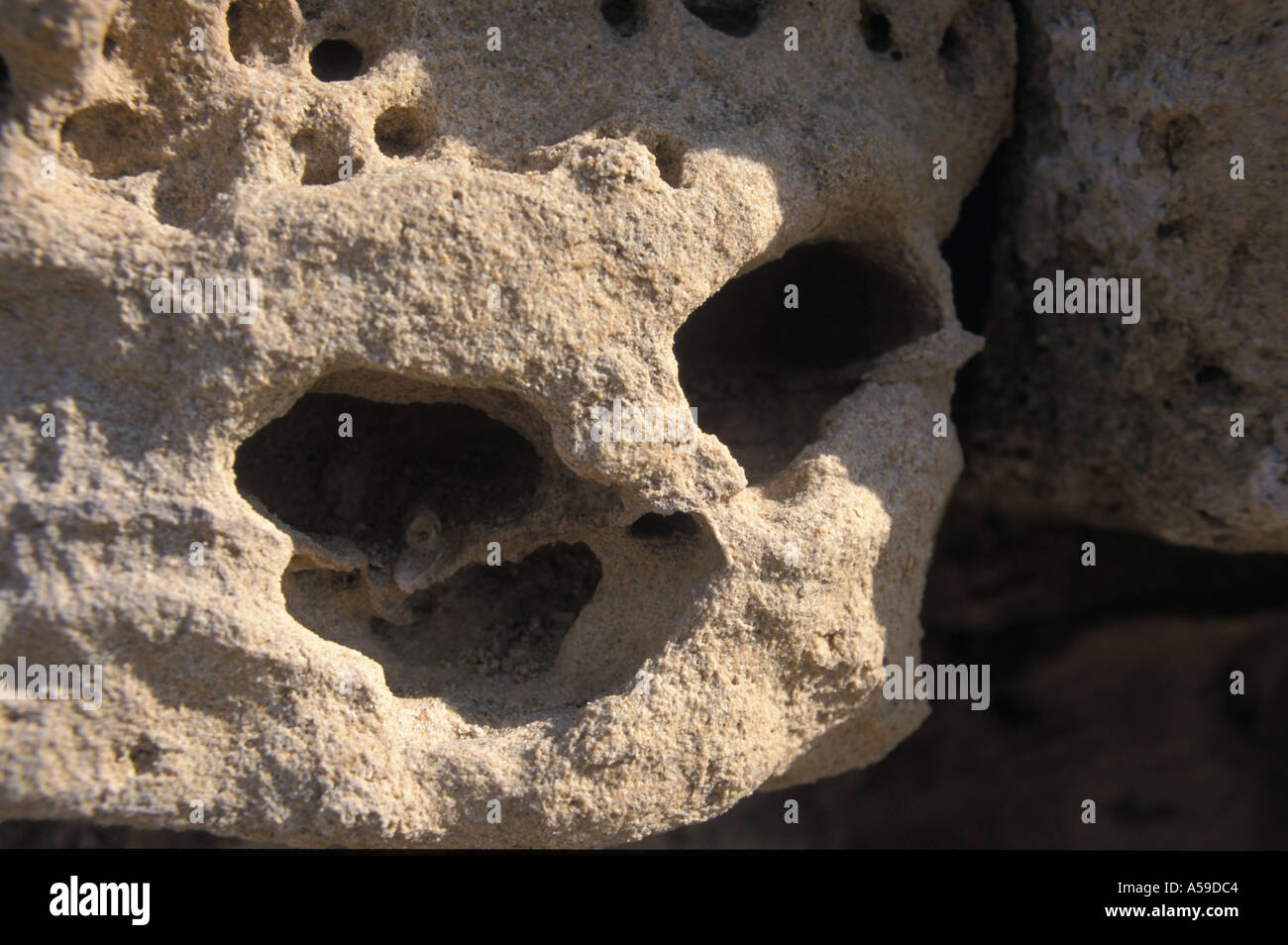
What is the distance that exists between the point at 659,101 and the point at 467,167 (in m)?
0.31

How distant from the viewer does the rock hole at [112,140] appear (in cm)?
137

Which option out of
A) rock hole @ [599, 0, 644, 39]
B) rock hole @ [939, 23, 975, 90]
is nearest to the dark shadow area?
rock hole @ [939, 23, 975, 90]

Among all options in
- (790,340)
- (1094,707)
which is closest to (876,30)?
(790,340)

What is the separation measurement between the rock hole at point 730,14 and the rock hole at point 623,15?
110 mm

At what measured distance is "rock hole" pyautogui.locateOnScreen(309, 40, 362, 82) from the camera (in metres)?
1.53

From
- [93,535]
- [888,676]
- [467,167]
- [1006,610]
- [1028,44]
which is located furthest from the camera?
[1006,610]

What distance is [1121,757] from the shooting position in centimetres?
264

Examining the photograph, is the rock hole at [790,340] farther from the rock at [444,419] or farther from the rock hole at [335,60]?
the rock hole at [335,60]

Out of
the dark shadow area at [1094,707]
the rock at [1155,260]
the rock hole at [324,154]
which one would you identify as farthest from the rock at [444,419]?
the dark shadow area at [1094,707]

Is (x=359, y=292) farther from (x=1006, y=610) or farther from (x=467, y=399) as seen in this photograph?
(x=1006, y=610)

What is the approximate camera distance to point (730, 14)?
170 centimetres

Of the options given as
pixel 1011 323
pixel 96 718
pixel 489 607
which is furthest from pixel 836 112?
pixel 96 718

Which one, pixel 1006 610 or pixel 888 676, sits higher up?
pixel 1006 610

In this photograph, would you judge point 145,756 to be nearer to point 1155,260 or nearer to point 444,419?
point 444,419
